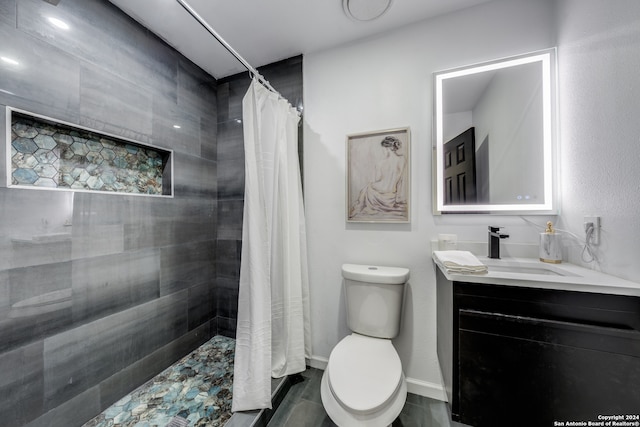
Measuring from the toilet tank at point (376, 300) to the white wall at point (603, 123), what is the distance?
845 millimetres

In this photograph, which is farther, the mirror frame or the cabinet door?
the mirror frame

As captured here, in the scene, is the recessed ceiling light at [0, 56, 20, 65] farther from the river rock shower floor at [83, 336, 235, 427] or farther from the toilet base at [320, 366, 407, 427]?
the toilet base at [320, 366, 407, 427]

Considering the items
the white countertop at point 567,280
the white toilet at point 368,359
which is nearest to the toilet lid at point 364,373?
the white toilet at point 368,359

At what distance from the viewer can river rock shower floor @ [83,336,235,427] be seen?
3.92 ft

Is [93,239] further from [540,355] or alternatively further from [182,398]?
[540,355]

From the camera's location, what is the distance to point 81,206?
1192mm

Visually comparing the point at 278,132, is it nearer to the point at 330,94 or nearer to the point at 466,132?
the point at 330,94

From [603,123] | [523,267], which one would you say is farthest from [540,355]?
[603,123]

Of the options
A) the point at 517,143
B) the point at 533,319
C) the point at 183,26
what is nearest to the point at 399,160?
the point at 517,143

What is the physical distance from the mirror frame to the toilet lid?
2.96 ft

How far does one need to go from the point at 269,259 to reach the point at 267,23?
1.56m

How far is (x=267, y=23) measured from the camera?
1.48 meters

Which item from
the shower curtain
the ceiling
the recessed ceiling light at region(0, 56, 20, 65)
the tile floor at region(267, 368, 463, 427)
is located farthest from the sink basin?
the recessed ceiling light at region(0, 56, 20, 65)

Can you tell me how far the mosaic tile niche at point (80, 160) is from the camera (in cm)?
104
